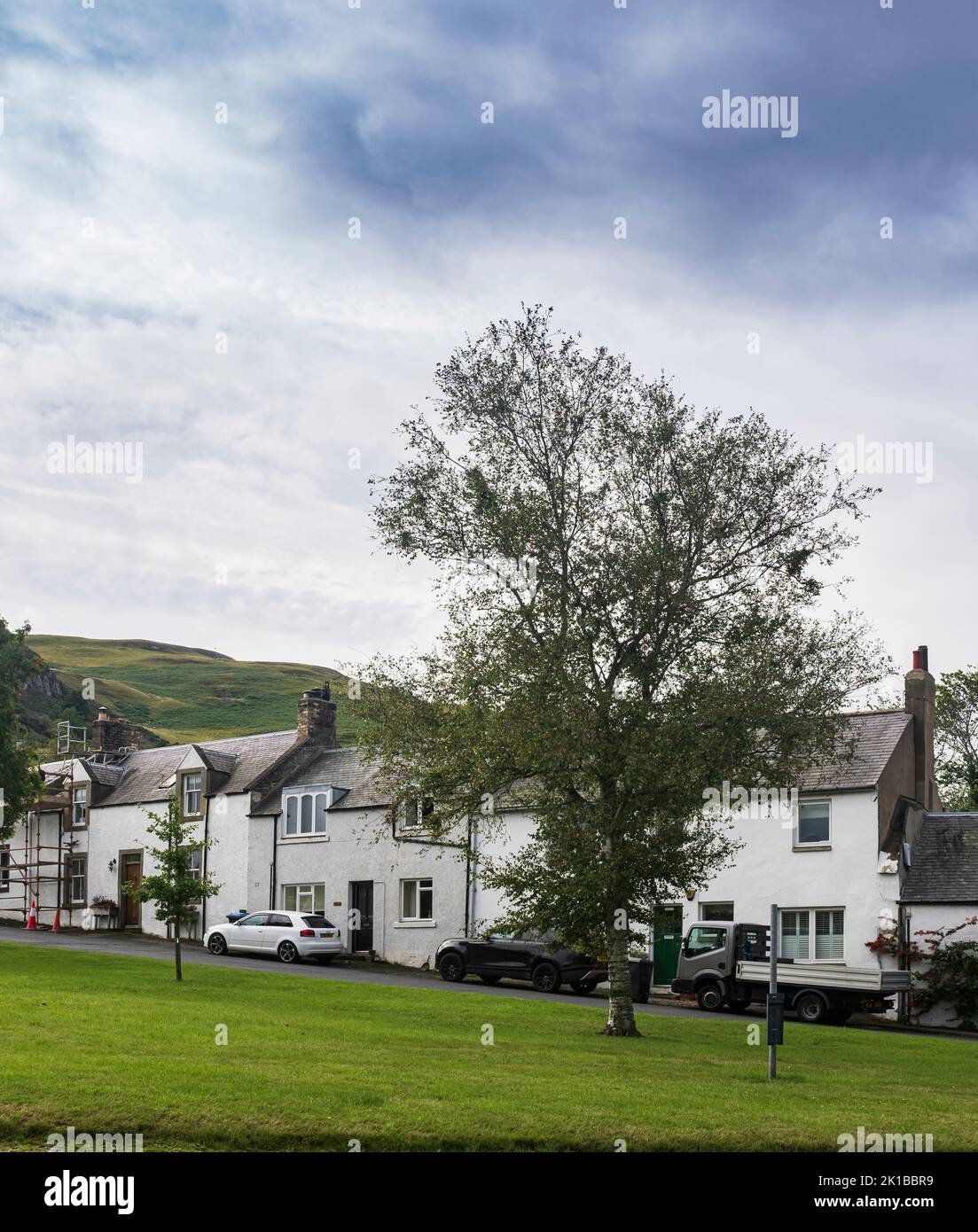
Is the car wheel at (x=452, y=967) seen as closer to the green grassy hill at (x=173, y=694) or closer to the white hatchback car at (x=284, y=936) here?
the white hatchback car at (x=284, y=936)

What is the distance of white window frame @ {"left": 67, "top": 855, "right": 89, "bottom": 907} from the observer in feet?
179

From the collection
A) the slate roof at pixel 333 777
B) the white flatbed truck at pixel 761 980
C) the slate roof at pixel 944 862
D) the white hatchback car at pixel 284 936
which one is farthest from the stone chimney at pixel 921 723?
the white hatchback car at pixel 284 936

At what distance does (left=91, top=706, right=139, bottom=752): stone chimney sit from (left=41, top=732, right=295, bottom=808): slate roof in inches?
134

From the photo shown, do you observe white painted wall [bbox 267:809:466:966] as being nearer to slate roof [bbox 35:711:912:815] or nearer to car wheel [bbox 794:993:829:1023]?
slate roof [bbox 35:711:912:815]

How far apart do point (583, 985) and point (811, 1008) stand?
22.1 feet

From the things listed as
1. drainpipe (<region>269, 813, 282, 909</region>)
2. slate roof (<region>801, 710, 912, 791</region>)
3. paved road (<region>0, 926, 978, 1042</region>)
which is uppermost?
slate roof (<region>801, 710, 912, 791</region>)

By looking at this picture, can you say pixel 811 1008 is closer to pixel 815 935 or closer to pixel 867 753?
pixel 815 935

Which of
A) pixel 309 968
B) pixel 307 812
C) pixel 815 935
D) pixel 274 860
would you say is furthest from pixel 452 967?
pixel 274 860

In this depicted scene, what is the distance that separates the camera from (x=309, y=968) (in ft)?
128

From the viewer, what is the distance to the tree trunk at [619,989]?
80.2ft

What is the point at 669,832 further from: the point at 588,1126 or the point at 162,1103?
the point at 162,1103

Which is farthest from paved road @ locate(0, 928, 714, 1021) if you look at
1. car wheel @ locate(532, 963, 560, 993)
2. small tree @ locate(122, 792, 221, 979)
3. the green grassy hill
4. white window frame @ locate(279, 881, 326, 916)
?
the green grassy hill

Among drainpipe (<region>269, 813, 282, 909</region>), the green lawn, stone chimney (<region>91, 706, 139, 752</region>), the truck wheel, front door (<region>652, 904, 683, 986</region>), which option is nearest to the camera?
the green lawn

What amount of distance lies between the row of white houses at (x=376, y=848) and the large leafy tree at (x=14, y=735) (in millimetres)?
4074
